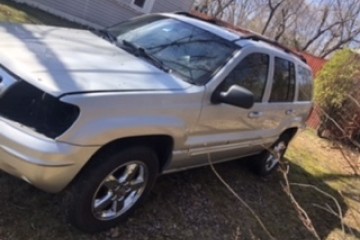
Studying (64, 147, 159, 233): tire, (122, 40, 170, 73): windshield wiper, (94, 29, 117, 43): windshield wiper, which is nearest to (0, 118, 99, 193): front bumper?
(64, 147, 159, 233): tire

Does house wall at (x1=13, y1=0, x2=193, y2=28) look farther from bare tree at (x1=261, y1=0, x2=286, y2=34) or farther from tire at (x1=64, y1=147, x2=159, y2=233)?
bare tree at (x1=261, y1=0, x2=286, y2=34)

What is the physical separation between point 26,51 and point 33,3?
33.7 feet

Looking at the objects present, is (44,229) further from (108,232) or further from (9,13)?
(9,13)

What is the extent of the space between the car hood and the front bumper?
0.35 meters

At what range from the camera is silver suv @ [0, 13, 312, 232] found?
321cm

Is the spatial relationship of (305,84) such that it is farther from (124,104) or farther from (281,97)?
(124,104)

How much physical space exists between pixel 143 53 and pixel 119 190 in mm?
1365

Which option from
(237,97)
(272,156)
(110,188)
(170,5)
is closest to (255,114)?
(237,97)

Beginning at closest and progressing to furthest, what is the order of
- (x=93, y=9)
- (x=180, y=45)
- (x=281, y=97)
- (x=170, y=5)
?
(x=180, y=45)
(x=281, y=97)
(x=93, y=9)
(x=170, y=5)

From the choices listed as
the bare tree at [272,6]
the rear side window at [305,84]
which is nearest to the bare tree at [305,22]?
the bare tree at [272,6]

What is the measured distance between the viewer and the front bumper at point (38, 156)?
314 cm

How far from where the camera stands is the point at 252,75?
5016mm

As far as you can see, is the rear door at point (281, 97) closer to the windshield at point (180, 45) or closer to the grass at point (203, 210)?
the grass at point (203, 210)

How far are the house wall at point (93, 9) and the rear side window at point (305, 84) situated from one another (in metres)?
8.96
